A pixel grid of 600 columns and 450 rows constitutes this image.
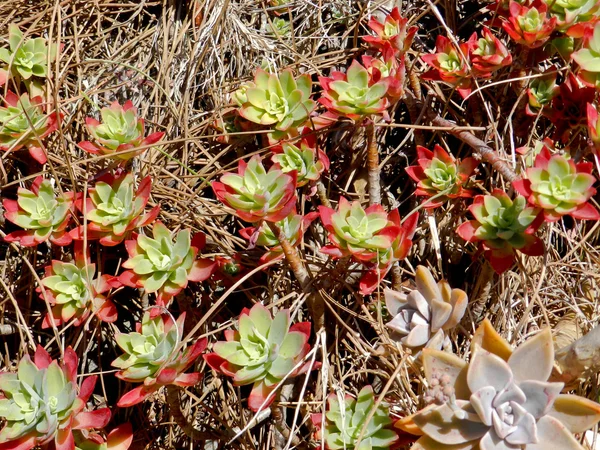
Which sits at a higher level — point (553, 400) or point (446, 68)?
point (446, 68)

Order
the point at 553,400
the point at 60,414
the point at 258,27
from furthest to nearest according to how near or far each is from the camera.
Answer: the point at 258,27 < the point at 60,414 < the point at 553,400

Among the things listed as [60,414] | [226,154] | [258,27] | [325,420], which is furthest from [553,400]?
[258,27]

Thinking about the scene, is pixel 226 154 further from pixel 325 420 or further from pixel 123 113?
pixel 325 420

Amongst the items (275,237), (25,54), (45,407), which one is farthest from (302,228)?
(25,54)

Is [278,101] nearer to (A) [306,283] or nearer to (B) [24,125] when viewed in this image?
(A) [306,283]

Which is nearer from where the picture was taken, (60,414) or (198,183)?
(60,414)

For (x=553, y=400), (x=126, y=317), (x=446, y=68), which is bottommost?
(x=126, y=317)

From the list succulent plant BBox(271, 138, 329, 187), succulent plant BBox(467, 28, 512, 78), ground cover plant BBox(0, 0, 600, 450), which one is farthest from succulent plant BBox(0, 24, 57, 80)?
succulent plant BBox(467, 28, 512, 78)

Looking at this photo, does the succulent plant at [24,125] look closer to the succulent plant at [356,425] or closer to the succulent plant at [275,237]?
the succulent plant at [275,237]
